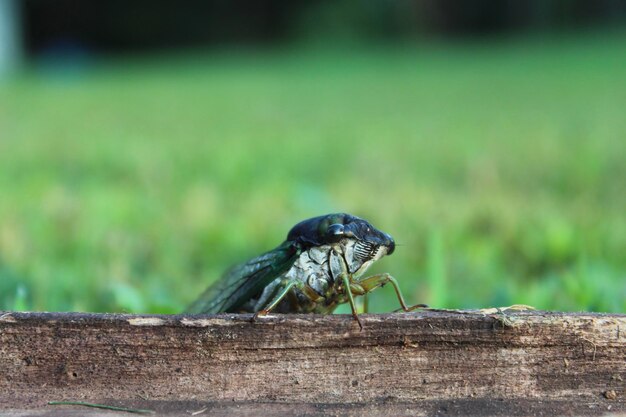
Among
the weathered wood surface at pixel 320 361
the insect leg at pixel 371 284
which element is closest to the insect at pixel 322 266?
the insect leg at pixel 371 284

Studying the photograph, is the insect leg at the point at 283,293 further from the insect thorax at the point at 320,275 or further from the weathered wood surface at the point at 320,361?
the weathered wood surface at the point at 320,361

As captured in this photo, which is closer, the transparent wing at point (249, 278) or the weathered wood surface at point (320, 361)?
the weathered wood surface at point (320, 361)

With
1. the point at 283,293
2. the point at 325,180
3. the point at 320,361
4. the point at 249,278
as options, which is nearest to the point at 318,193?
the point at 325,180

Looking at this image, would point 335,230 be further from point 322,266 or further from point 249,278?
point 249,278

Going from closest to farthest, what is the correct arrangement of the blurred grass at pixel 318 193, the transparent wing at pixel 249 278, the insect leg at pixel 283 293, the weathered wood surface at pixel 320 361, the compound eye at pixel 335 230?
the weathered wood surface at pixel 320 361 → the insect leg at pixel 283 293 → the compound eye at pixel 335 230 → the transparent wing at pixel 249 278 → the blurred grass at pixel 318 193

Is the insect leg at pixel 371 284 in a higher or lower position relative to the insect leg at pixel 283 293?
lower

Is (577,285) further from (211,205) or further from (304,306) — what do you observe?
(211,205)

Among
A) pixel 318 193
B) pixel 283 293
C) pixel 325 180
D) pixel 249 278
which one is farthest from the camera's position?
pixel 325 180
